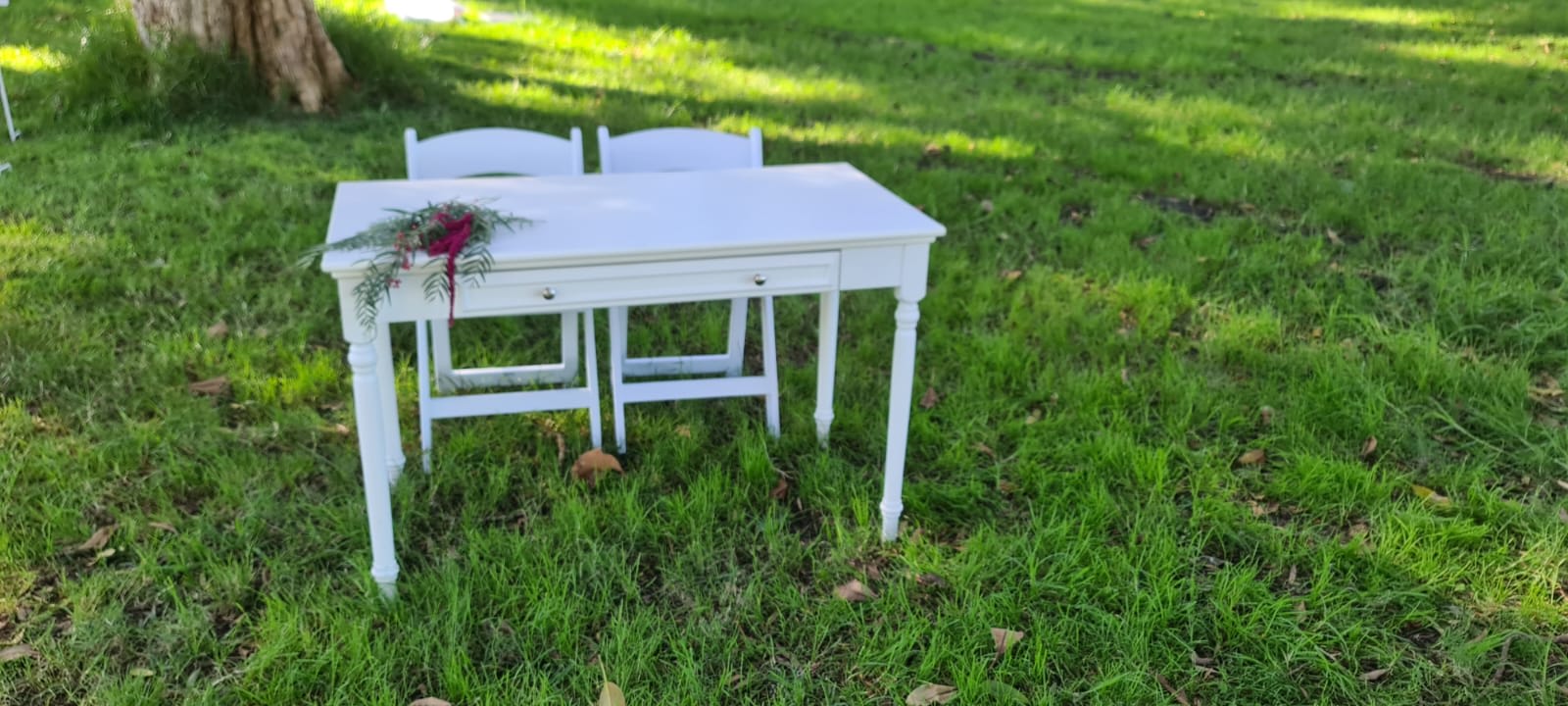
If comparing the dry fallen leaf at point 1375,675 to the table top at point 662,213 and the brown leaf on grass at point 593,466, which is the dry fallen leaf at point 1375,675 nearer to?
the table top at point 662,213

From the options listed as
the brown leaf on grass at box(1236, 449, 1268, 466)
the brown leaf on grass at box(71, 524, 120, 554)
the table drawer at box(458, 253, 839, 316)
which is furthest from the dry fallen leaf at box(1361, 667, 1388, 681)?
the brown leaf on grass at box(71, 524, 120, 554)

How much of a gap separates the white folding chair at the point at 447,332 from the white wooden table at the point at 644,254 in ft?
0.89

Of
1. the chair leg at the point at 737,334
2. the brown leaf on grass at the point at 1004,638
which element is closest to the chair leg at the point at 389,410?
the chair leg at the point at 737,334

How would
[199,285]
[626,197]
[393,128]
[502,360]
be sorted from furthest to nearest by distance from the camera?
1. [393,128]
2. [199,285]
3. [502,360]
4. [626,197]

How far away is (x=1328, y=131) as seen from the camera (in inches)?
275

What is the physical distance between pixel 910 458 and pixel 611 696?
1.48 meters

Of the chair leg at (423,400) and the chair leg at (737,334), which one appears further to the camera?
the chair leg at (737,334)

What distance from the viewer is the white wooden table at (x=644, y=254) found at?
2.38 metres

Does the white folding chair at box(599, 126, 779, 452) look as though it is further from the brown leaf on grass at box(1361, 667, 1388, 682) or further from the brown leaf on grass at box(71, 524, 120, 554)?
the brown leaf on grass at box(1361, 667, 1388, 682)

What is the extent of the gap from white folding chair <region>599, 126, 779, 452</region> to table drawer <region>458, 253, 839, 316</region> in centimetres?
84

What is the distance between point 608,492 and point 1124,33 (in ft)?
31.5

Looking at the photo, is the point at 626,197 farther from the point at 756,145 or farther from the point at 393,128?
the point at 393,128

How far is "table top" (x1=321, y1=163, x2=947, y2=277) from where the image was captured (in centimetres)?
243

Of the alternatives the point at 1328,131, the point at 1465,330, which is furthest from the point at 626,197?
the point at 1328,131
